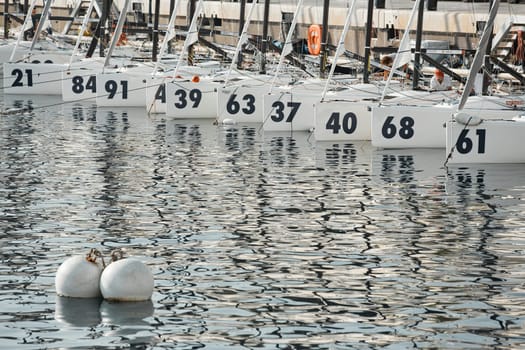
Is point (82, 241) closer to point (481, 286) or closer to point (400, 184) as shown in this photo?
point (481, 286)

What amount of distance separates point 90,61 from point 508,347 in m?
40.7

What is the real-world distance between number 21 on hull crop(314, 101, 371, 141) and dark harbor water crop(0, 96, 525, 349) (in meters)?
1.09

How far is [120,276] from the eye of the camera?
61.8ft

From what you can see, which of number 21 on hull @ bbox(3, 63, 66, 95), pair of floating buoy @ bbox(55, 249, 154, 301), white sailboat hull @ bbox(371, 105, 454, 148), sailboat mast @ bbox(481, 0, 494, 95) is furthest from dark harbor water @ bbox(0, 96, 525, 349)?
number 21 on hull @ bbox(3, 63, 66, 95)

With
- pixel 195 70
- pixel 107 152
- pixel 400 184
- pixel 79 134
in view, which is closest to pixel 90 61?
pixel 195 70

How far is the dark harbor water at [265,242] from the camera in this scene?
17766 millimetres

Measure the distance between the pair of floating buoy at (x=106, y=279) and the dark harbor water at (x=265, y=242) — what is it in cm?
16

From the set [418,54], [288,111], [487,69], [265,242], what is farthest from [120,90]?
[265,242]

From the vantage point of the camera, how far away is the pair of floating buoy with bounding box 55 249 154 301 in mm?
18812

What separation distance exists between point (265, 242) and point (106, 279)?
538cm

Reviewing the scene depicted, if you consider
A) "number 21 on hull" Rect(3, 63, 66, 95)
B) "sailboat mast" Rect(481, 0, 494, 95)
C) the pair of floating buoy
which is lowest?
"number 21 on hull" Rect(3, 63, 66, 95)

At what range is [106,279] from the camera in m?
18.9

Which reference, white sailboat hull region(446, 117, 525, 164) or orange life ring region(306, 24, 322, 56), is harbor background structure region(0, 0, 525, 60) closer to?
orange life ring region(306, 24, 322, 56)

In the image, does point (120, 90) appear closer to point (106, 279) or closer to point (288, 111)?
point (288, 111)
